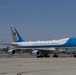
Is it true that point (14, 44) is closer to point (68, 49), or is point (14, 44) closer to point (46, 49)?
point (46, 49)

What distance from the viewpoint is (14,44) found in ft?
216
